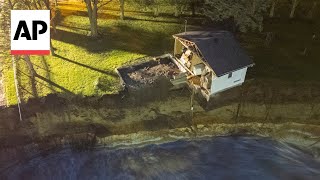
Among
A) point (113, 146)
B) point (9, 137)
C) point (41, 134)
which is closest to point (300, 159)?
point (113, 146)

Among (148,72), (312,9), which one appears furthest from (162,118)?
(312,9)

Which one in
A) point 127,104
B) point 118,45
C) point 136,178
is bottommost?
point 136,178

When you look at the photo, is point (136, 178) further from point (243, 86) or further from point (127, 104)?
point (243, 86)

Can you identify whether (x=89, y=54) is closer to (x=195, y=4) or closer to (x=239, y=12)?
(x=195, y=4)

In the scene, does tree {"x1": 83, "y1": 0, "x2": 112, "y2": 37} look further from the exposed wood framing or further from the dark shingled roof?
the dark shingled roof

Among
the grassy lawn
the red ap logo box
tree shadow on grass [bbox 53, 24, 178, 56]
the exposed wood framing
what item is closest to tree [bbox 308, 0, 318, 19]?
the grassy lawn

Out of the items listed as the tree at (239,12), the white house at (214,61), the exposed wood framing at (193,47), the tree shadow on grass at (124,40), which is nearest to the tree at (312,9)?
the tree at (239,12)
